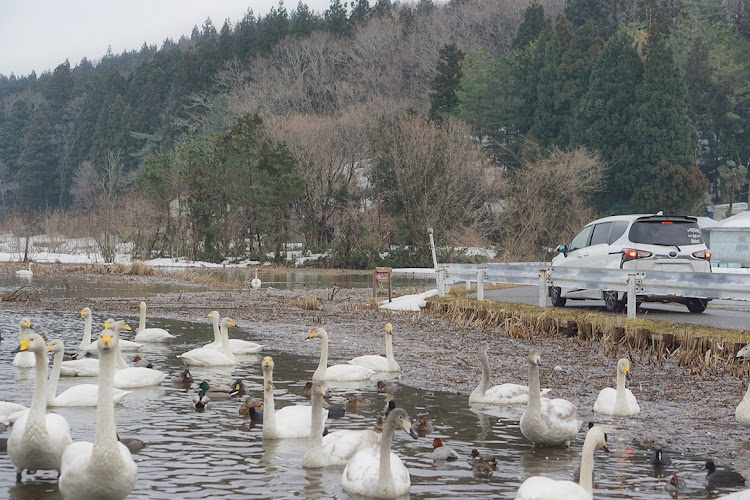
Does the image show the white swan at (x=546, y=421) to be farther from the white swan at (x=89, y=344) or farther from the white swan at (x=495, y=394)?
the white swan at (x=89, y=344)

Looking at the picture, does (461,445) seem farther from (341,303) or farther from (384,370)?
(341,303)

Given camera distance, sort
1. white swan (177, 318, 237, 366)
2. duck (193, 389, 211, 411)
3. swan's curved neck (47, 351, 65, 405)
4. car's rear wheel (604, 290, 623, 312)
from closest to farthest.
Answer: swan's curved neck (47, 351, 65, 405), duck (193, 389, 211, 411), white swan (177, 318, 237, 366), car's rear wheel (604, 290, 623, 312)

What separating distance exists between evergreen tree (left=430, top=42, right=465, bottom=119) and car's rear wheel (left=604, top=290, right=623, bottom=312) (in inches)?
1862

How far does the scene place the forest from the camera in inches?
2046

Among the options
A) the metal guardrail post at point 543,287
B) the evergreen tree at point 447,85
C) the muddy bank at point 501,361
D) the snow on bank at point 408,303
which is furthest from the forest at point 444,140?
the metal guardrail post at point 543,287

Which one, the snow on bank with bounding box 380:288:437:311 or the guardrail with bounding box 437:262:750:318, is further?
the snow on bank with bounding box 380:288:437:311

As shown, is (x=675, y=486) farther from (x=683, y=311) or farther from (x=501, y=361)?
(x=683, y=311)

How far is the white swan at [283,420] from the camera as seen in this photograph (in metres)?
9.41

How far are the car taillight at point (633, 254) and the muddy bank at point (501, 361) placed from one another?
224 centimetres

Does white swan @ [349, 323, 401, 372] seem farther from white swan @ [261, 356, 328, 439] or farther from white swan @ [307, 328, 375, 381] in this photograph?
white swan @ [261, 356, 328, 439]

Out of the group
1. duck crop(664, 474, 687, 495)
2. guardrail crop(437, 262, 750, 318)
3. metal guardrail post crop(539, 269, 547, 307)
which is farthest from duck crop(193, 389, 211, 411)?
metal guardrail post crop(539, 269, 547, 307)

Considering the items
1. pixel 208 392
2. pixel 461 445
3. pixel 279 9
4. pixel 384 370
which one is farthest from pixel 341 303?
pixel 279 9

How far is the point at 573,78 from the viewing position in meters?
62.2

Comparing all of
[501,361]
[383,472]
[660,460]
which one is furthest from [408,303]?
[383,472]
